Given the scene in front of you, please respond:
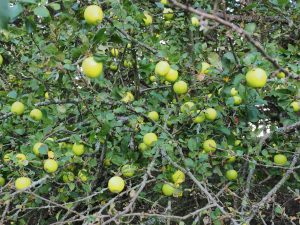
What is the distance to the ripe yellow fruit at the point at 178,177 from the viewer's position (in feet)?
7.16

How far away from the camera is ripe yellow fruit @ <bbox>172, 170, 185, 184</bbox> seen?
218 centimetres

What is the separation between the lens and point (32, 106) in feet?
7.45

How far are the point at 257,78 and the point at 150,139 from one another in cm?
69

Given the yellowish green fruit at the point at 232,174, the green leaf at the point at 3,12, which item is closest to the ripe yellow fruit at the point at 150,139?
the yellowish green fruit at the point at 232,174

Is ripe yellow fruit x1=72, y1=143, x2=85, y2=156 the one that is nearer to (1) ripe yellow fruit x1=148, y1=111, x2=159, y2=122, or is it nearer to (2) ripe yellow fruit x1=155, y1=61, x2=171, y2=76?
(1) ripe yellow fruit x1=148, y1=111, x2=159, y2=122

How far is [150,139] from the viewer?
214 centimetres

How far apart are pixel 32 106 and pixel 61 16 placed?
65cm

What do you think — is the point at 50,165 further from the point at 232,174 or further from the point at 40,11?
the point at 232,174

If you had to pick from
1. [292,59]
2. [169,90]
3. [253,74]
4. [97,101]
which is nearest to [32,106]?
[97,101]

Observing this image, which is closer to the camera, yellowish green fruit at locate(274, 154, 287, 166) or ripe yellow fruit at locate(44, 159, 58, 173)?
ripe yellow fruit at locate(44, 159, 58, 173)

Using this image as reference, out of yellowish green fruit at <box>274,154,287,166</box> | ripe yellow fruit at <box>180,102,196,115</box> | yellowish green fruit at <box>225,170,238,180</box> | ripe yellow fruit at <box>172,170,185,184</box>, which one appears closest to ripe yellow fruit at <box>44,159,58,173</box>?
ripe yellow fruit at <box>172,170,185,184</box>

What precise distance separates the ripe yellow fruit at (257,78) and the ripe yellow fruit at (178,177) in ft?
2.29

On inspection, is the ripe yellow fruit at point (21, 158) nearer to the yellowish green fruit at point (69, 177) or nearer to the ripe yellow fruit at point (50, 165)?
the ripe yellow fruit at point (50, 165)

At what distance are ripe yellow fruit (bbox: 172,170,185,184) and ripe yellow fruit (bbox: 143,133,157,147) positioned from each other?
0.22m
